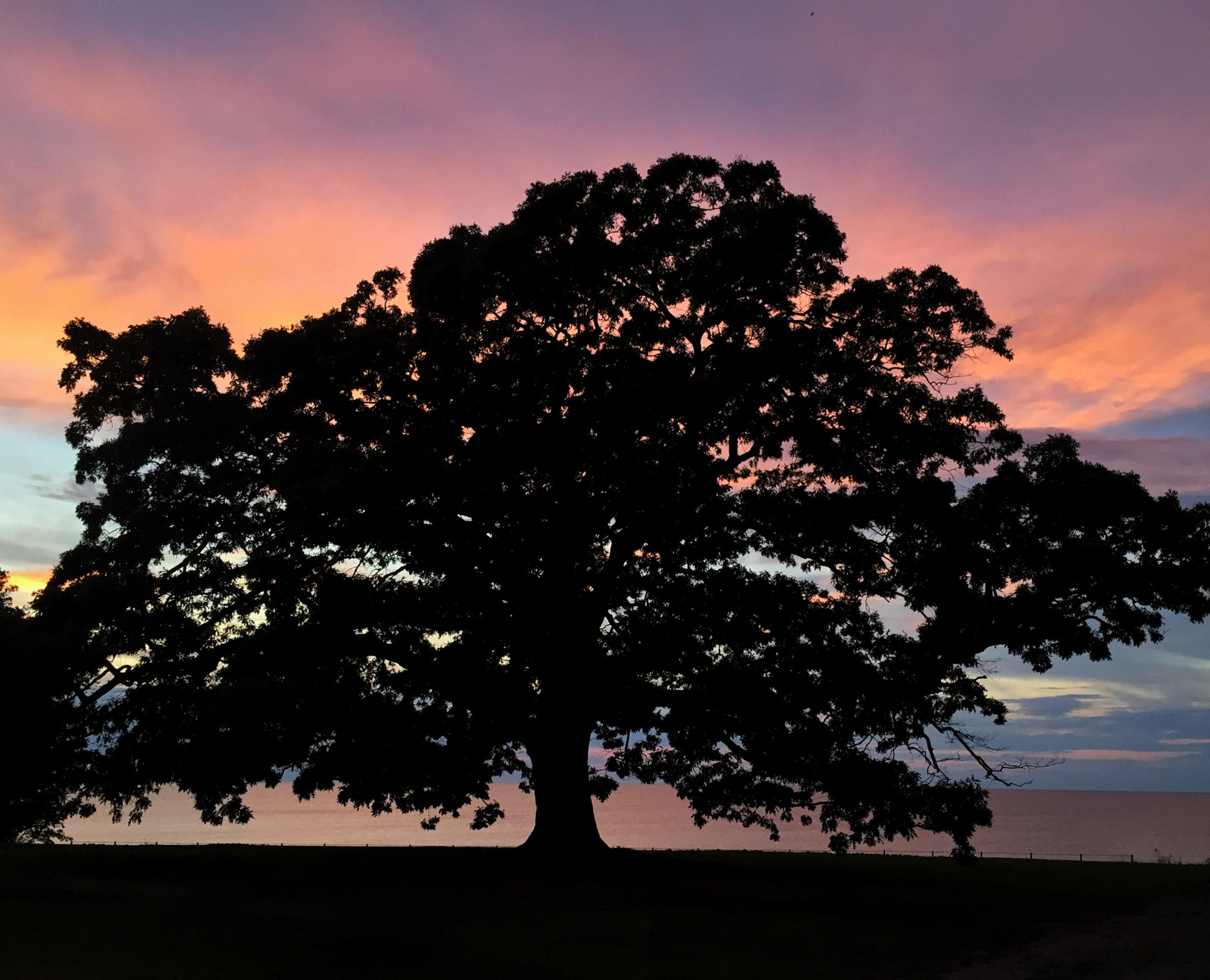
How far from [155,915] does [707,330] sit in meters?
16.0

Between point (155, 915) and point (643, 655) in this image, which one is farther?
point (643, 655)

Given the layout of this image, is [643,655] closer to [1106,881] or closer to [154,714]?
[154,714]

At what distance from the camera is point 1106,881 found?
24.5 metres

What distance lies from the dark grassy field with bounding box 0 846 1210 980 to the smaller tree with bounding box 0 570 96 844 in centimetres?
167

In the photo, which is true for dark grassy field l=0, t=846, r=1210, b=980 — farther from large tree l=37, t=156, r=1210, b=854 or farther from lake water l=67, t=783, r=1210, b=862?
lake water l=67, t=783, r=1210, b=862

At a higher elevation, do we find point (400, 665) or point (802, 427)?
point (802, 427)

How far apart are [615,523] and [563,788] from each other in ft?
20.6

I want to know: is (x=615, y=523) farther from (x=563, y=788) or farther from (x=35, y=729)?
(x=35, y=729)

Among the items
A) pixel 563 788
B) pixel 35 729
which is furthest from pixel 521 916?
pixel 35 729

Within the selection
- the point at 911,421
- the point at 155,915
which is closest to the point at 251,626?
the point at 155,915

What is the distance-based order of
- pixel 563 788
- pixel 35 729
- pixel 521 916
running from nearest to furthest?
1. pixel 521 916
2. pixel 35 729
3. pixel 563 788

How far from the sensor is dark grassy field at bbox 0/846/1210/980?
A: 15258 mm

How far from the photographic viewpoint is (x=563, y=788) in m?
23.0

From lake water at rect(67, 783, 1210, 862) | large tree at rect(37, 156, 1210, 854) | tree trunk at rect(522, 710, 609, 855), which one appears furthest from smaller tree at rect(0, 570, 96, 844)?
lake water at rect(67, 783, 1210, 862)
